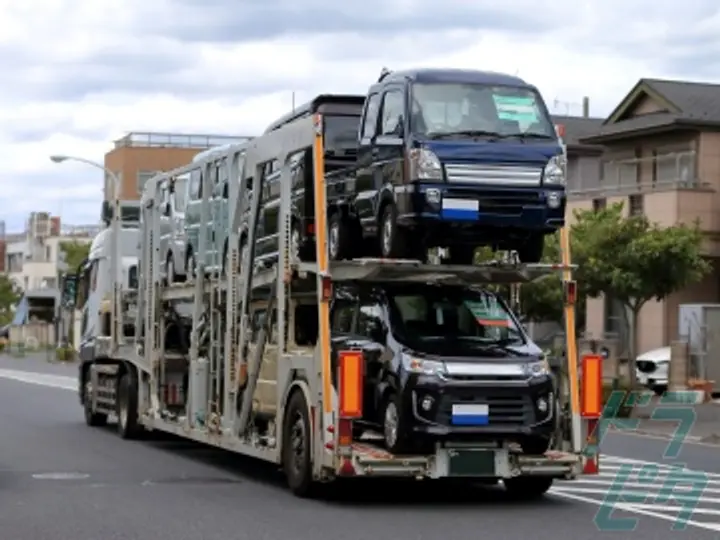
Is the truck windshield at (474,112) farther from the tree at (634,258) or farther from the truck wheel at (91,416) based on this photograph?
the tree at (634,258)

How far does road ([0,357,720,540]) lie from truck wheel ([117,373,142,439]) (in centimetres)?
96

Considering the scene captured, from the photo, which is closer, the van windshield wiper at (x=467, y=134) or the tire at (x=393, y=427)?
the tire at (x=393, y=427)

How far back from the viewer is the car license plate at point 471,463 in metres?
15.5

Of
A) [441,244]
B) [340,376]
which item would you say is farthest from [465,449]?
[441,244]

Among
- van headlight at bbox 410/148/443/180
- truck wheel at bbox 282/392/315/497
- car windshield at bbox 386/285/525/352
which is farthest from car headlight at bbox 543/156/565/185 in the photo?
truck wheel at bbox 282/392/315/497

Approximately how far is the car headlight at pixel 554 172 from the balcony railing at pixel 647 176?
97.9 ft

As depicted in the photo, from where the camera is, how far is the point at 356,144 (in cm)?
1838

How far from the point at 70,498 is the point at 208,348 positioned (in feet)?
13.1

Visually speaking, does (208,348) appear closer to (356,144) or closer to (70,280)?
(356,144)

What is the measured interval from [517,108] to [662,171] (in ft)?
105

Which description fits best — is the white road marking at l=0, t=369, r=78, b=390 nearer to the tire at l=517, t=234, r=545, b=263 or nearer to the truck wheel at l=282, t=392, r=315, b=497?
the tire at l=517, t=234, r=545, b=263

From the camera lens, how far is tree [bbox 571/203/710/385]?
131ft

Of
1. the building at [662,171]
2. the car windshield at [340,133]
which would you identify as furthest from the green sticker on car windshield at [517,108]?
the building at [662,171]

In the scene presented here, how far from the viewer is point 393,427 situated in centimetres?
1562
